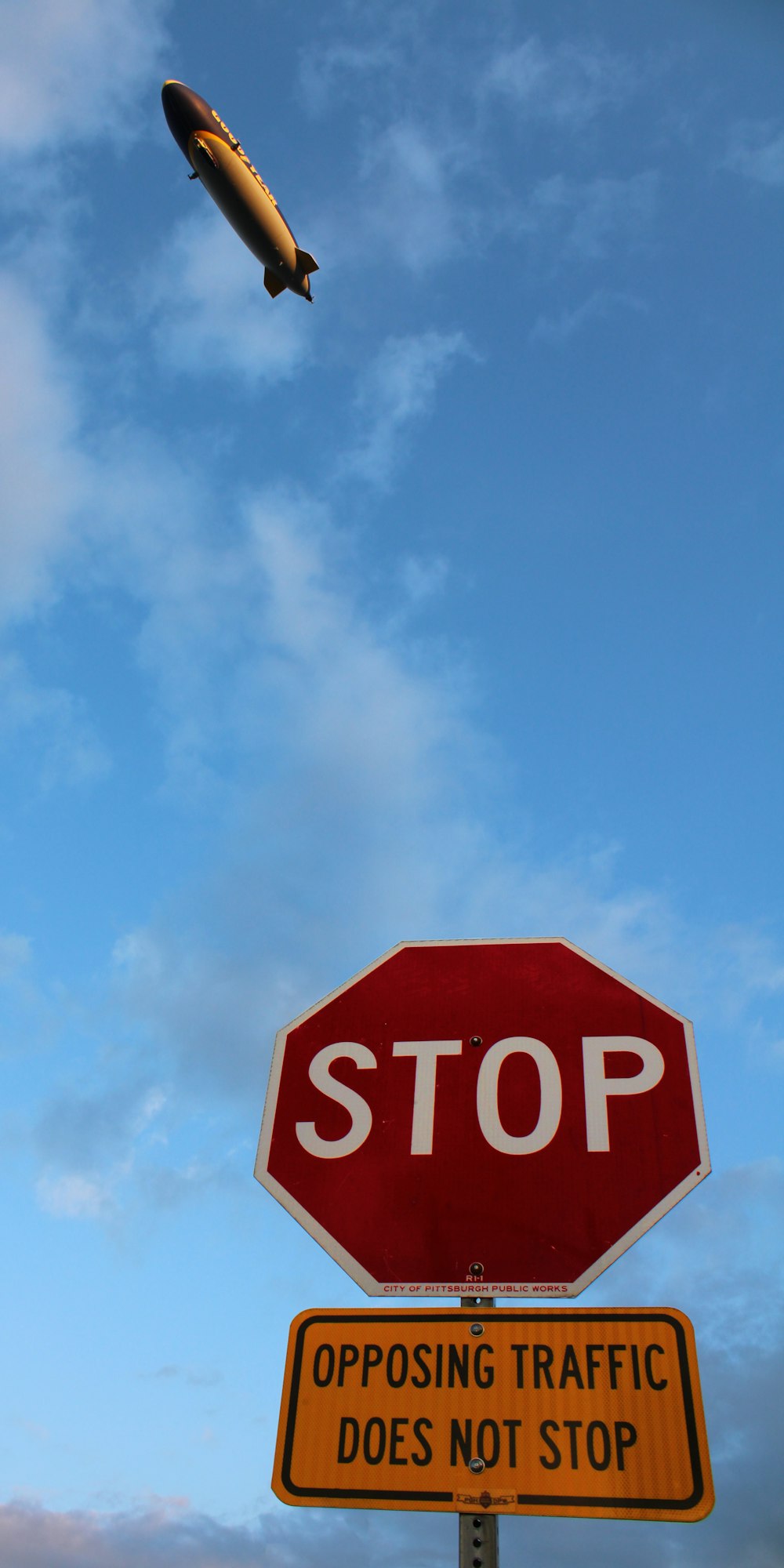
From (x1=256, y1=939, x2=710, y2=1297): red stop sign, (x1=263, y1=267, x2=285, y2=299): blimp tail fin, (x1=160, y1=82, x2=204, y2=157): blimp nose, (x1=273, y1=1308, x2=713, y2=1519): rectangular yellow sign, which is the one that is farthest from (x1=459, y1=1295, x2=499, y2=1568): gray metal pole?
(x1=160, y1=82, x2=204, y2=157): blimp nose

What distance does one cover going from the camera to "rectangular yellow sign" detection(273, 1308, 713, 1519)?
8.13ft

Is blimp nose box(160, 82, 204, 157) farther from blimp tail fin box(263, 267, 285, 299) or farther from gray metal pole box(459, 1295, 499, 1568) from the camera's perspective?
gray metal pole box(459, 1295, 499, 1568)

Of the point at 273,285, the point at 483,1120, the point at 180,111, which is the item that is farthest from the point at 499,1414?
the point at 180,111

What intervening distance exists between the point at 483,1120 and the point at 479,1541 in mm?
1099

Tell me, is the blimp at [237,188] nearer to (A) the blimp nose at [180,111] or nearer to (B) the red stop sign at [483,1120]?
(A) the blimp nose at [180,111]

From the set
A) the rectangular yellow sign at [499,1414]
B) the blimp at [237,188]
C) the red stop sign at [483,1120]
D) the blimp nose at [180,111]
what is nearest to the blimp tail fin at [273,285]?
the blimp at [237,188]

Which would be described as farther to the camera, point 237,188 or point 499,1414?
point 237,188

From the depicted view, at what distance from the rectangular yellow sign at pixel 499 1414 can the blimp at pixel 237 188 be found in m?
26.0

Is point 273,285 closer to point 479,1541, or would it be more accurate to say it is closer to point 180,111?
point 180,111

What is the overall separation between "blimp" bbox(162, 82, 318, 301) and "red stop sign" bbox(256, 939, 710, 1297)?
81.7 feet

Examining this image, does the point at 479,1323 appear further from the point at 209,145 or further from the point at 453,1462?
the point at 209,145

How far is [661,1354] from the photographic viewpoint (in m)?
2.64

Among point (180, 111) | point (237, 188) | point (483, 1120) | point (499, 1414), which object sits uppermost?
point (180, 111)

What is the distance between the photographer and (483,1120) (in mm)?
3211
